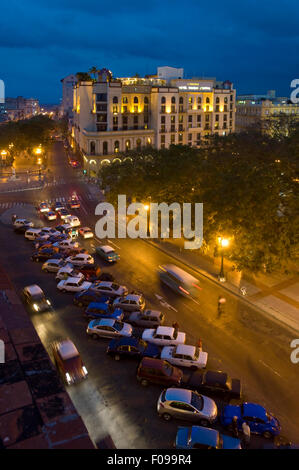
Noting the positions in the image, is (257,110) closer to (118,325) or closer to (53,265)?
(53,265)

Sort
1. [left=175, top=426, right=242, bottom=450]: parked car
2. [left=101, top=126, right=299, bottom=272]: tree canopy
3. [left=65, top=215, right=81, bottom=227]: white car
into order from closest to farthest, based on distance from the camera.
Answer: [left=175, top=426, right=242, bottom=450]: parked car < [left=101, top=126, right=299, bottom=272]: tree canopy < [left=65, top=215, right=81, bottom=227]: white car

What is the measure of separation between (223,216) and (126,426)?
18547mm

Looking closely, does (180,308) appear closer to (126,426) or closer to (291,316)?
(291,316)

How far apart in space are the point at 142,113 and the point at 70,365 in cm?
8209

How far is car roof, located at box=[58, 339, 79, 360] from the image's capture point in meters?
21.6

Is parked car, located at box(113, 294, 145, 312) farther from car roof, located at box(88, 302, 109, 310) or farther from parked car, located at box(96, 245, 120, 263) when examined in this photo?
parked car, located at box(96, 245, 120, 263)

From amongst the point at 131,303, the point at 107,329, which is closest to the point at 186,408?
the point at 107,329

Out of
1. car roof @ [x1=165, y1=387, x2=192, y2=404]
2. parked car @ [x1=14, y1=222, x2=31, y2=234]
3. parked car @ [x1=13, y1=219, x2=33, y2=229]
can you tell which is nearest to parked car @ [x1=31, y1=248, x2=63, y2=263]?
parked car @ [x1=14, y1=222, x2=31, y2=234]

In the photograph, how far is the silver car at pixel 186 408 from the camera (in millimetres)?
18641

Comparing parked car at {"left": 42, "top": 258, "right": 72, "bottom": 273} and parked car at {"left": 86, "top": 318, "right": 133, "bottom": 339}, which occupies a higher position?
parked car at {"left": 42, "top": 258, "right": 72, "bottom": 273}

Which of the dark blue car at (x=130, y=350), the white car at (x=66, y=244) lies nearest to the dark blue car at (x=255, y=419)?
the dark blue car at (x=130, y=350)

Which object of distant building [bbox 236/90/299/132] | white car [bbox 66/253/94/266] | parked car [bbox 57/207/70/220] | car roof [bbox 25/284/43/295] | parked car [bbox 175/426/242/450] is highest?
distant building [bbox 236/90/299/132]

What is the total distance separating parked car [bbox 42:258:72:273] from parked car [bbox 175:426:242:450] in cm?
2177

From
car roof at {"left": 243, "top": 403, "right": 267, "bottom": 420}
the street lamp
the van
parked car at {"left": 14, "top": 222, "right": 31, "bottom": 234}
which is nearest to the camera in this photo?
car roof at {"left": 243, "top": 403, "right": 267, "bottom": 420}
